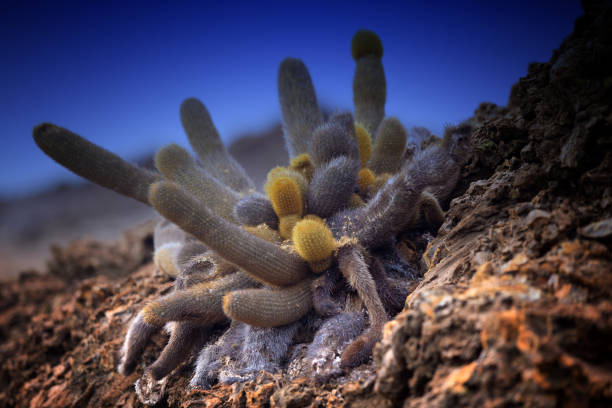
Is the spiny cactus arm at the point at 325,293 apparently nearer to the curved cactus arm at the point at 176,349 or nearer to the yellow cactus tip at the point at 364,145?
the curved cactus arm at the point at 176,349

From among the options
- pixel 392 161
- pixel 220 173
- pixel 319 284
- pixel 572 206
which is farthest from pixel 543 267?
pixel 220 173

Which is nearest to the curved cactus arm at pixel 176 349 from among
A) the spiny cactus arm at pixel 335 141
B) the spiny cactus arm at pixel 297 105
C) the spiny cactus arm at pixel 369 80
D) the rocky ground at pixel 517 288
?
the rocky ground at pixel 517 288

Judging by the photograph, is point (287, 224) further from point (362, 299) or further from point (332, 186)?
point (362, 299)

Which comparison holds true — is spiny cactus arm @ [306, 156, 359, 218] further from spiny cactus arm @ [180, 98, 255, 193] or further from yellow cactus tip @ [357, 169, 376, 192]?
spiny cactus arm @ [180, 98, 255, 193]

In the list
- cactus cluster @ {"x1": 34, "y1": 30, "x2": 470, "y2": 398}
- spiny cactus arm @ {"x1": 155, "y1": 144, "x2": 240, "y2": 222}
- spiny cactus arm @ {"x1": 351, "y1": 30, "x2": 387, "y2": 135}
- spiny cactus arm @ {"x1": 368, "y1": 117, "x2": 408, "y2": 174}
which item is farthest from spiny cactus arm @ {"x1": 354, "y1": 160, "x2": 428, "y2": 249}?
spiny cactus arm @ {"x1": 351, "y1": 30, "x2": 387, "y2": 135}

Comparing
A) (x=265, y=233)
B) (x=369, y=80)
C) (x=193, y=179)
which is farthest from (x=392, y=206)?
(x=369, y=80)

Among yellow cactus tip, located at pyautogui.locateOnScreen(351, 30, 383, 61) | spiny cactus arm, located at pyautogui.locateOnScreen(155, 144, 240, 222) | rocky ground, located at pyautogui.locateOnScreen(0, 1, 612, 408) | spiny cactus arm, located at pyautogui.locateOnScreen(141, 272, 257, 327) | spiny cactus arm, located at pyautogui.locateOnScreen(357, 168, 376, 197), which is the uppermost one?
yellow cactus tip, located at pyautogui.locateOnScreen(351, 30, 383, 61)
